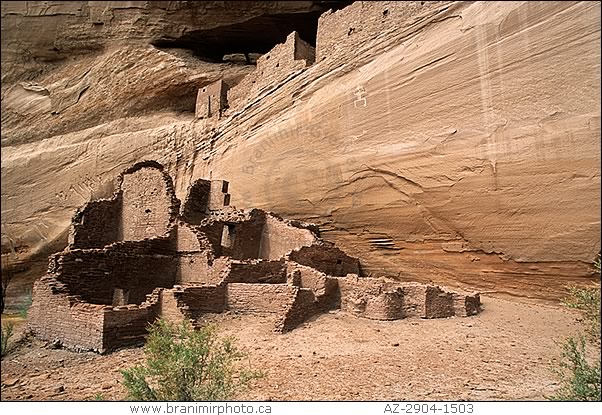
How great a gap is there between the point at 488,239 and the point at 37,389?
561 centimetres

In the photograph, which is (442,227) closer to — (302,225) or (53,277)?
(302,225)

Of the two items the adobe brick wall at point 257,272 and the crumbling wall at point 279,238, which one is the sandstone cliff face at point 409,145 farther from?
the adobe brick wall at point 257,272

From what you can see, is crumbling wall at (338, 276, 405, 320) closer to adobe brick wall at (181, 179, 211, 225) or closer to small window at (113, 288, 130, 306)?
small window at (113, 288, 130, 306)

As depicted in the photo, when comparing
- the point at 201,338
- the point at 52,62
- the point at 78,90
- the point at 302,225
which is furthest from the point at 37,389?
the point at 52,62

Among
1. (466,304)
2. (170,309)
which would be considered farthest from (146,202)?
(466,304)

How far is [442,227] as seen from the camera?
7453mm

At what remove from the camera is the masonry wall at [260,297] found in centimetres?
659

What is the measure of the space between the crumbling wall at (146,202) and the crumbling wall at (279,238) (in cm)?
177

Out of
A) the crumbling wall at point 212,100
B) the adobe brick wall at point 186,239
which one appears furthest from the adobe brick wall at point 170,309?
the crumbling wall at point 212,100

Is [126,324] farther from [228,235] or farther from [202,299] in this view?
[228,235]

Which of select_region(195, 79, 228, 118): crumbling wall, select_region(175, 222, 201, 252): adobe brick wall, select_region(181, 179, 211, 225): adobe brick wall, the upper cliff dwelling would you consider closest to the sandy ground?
the upper cliff dwelling

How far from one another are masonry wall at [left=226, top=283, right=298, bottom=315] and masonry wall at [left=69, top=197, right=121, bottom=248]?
406cm

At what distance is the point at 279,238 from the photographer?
9.47 m

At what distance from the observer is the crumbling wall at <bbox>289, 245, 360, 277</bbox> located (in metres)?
8.31
